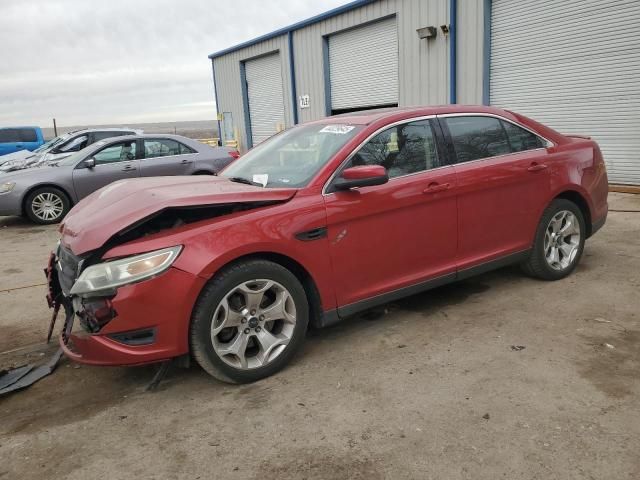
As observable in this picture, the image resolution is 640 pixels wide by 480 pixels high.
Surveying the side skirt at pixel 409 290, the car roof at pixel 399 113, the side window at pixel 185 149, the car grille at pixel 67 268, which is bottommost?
the side skirt at pixel 409 290

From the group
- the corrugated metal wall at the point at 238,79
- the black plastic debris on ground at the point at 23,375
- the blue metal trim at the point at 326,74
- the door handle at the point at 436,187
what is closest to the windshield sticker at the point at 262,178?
the door handle at the point at 436,187

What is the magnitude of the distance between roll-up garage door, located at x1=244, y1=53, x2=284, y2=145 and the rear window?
324 inches

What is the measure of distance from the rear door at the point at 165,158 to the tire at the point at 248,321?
7108mm

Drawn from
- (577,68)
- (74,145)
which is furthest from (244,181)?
(74,145)

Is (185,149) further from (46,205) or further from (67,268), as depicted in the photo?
(67,268)

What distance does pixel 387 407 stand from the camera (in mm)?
2869

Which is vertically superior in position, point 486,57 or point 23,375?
point 486,57

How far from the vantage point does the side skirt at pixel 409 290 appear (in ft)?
11.4

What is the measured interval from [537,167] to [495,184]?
1.72 ft

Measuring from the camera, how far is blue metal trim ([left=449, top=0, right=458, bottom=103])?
11.3m

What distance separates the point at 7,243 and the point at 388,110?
681cm

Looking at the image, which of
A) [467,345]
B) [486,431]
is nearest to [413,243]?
[467,345]

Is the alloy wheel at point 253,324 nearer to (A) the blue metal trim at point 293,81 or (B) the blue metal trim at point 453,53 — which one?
(B) the blue metal trim at point 453,53

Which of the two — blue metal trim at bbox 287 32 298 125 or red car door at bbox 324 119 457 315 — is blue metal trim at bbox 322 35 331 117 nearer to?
blue metal trim at bbox 287 32 298 125
